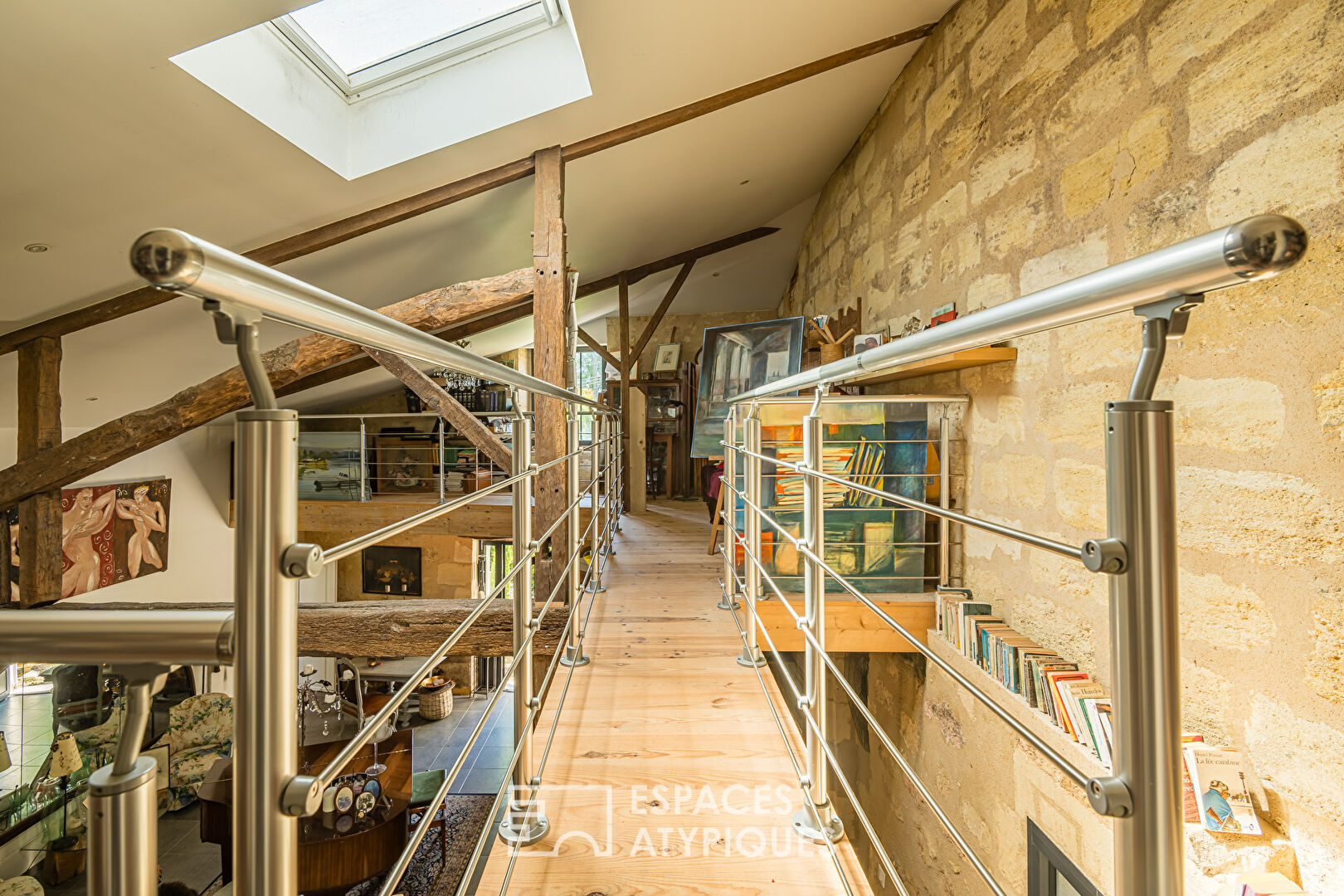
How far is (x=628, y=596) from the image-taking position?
2.88 metres

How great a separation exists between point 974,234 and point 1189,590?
1624mm

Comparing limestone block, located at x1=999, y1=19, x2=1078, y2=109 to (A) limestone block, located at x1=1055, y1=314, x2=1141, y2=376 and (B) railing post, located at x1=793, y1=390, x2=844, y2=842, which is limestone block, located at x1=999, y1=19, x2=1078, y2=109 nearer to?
(A) limestone block, located at x1=1055, y1=314, x2=1141, y2=376

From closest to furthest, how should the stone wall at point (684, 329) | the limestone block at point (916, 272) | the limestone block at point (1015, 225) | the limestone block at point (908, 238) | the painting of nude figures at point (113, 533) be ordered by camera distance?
the limestone block at point (1015, 225), the limestone block at point (916, 272), the limestone block at point (908, 238), the painting of nude figures at point (113, 533), the stone wall at point (684, 329)

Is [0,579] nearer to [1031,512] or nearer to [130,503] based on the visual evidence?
[130,503]

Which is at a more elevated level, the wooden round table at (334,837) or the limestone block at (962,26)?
the limestone block at (962,26)

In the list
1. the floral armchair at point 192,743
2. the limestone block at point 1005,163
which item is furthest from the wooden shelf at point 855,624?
the floral armchair at point 192,743

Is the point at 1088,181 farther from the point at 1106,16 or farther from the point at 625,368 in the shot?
the point at 625,368

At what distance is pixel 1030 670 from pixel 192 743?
661cm

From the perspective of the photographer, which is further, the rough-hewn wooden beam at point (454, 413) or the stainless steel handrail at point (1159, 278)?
the rough-hewn wooden beam at point (454, 413)

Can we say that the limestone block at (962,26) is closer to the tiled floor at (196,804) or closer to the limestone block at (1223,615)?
the limestone block at (1223,615)

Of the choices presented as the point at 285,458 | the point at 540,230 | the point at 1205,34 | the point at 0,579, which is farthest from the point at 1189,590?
the point at 0,579

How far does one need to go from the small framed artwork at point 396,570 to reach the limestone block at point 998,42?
7.01 m

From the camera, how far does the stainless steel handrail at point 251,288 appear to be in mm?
356

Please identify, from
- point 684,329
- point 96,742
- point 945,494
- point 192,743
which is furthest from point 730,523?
point 96,742
